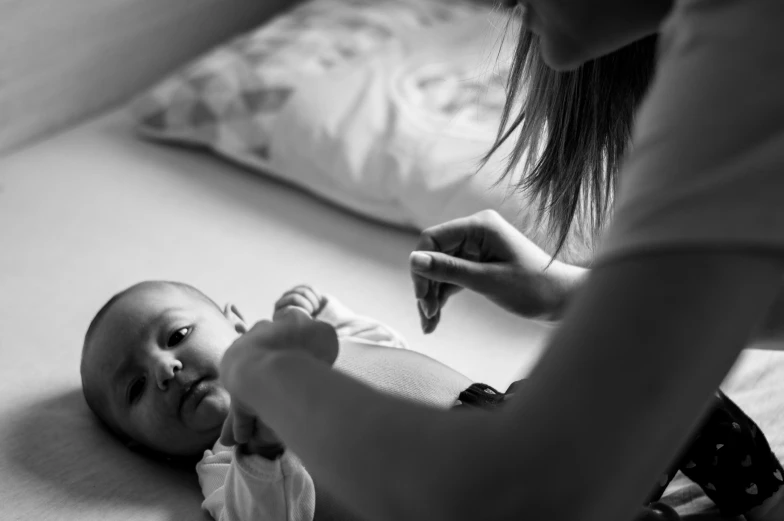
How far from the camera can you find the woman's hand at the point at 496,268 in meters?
0.81

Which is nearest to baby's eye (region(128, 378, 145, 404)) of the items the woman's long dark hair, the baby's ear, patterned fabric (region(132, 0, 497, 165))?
the baby's ear

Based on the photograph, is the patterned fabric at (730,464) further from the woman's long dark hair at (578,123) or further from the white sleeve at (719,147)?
the white sleeve at (719,147)

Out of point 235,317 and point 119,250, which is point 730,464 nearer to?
point 235,317

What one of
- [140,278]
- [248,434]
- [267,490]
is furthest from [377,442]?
[140,278]

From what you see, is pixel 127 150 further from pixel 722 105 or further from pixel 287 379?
pixel 722 105

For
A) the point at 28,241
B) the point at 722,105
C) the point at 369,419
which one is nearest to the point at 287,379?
the point at 369,419

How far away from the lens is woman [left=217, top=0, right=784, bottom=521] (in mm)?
354

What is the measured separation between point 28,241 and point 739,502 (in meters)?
1.02

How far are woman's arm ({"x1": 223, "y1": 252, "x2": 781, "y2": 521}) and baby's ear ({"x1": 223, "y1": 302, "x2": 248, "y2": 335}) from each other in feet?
2.13

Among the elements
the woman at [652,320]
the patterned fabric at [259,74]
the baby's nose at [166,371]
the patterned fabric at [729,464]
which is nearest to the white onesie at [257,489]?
the baby's nose at [166,371]

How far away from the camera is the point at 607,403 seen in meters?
0.35

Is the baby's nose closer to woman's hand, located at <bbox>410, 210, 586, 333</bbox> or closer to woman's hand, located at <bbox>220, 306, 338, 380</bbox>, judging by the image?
woman's hand, located at <bbox>410, 210, 586, 333</bbox>

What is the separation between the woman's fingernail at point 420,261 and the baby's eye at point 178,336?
31cm

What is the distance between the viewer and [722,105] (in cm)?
36
